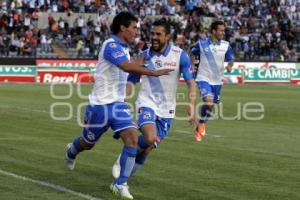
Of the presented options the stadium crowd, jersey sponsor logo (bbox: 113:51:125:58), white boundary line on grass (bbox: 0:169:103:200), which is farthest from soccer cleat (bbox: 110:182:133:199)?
the stadium crowd

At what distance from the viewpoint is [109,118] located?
10.1 m

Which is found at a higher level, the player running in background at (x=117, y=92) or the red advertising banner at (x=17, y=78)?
the player running in background at (x=117, y=92)

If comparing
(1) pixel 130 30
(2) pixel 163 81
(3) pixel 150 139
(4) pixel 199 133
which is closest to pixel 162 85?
(2) pixel 163 81

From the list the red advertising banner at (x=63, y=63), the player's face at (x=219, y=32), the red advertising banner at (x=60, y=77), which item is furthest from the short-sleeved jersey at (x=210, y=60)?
the red advertising banner at (x=63, y=63)

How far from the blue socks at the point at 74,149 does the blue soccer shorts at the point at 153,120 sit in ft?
3.01

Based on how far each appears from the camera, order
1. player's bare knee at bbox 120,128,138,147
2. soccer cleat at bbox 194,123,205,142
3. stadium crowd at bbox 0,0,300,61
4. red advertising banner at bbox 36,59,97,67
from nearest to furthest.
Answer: player's bare knee at bbox 120,128,138,147 < soccer cleat at bbox 194,123,205,142 < red advertising banner at bbox 36,59,97,67 < stadium crowd at bbox 0,0,300,61

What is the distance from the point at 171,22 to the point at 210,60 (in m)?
31.5

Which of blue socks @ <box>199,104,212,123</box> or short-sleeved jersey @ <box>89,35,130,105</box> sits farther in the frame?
blue socks @ <box>199,104,212,123</box>

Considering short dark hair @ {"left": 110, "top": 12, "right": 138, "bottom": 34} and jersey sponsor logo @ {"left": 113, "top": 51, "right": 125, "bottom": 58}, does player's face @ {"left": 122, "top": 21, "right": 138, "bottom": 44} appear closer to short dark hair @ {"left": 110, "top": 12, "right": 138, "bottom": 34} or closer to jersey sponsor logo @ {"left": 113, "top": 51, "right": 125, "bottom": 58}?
short dark hair @ {"left": 110, "top": 12, "right": 138, "bottom": 34}

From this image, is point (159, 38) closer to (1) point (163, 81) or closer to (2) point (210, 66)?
(1) point (163, 81)

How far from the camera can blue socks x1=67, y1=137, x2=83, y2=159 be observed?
36.5ft

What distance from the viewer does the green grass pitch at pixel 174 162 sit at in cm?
1014

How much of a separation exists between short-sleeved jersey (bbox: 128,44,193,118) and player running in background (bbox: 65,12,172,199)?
84 centimetres

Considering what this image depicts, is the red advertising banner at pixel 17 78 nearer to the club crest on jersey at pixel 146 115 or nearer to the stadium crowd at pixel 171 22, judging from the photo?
the stadium crowd at pixel 171 22
